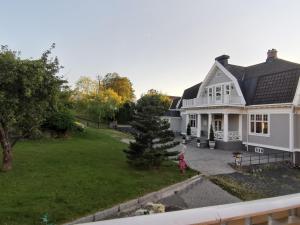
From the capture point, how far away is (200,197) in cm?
970

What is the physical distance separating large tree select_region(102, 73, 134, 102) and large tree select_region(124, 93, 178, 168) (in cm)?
4941

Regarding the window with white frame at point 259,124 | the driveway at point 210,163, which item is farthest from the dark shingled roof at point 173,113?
the driveway at point 210,163

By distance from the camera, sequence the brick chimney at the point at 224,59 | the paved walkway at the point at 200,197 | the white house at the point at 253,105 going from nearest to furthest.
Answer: the paved walkway at the point at 200,197 → the white house at the point at 253,105 → the brick chimney at the point at 224,59

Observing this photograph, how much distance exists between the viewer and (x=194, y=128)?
1105 inches

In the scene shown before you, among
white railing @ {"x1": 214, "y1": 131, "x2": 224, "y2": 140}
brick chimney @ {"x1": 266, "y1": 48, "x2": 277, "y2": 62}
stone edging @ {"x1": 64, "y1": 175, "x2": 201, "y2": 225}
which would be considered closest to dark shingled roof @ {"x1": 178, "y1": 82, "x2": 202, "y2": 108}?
white railing @ {"x1": 214, "y1": 131, "x2": 224, "y2": 140}

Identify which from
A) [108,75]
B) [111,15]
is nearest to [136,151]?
[111,15]

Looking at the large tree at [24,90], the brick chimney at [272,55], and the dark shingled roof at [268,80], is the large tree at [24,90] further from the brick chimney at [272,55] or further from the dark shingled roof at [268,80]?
the brick chimney at [272,55]

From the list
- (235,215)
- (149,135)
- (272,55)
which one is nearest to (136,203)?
(149,135)

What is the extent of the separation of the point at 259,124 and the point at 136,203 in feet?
50.2

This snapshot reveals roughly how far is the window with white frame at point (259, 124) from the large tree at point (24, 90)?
50.9 ft

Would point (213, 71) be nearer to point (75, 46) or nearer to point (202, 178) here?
point (75, 46)

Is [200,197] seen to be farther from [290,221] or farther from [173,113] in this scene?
[173,113]

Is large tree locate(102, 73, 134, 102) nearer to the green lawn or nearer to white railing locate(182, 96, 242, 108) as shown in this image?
white railing locate(182, 96, 242, 108)

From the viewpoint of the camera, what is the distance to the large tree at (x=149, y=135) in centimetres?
1266
